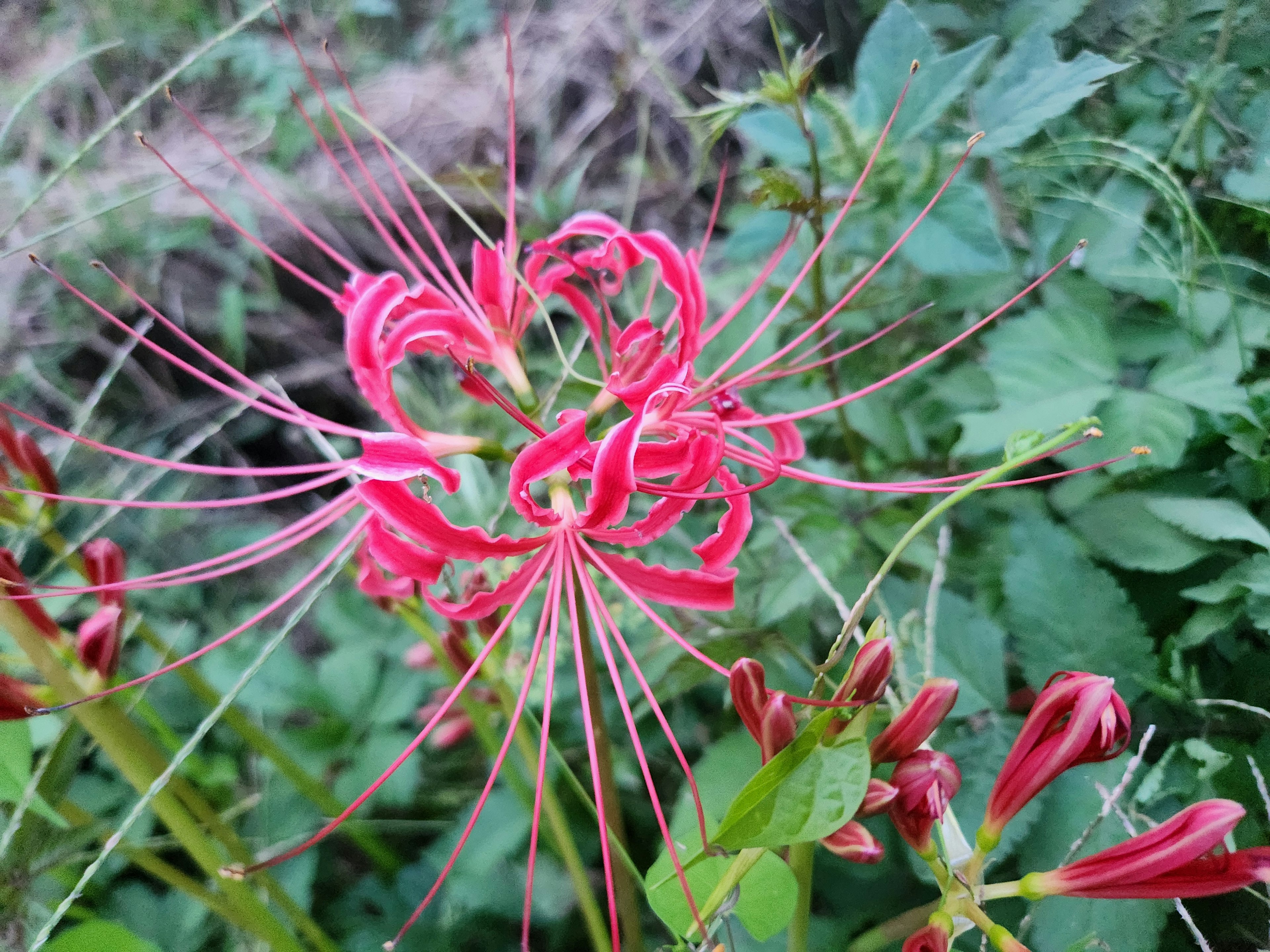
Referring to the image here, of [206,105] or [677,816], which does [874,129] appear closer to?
[677,816]

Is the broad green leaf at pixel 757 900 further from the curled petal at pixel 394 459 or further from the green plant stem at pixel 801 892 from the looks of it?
the curled petal at pixel 394 459

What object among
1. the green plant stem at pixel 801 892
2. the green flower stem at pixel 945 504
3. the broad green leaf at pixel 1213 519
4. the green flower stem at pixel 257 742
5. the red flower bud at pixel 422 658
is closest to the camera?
the green flower stem at pixel 945 504

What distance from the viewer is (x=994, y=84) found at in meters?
0.88

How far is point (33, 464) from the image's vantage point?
0.73 metres

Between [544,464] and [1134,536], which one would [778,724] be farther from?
[1134,536]

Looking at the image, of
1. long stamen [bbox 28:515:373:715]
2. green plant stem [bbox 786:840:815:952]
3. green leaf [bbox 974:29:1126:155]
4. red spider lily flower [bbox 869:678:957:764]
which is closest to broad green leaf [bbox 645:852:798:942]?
green plant stem [bbox 786:840:815:952]

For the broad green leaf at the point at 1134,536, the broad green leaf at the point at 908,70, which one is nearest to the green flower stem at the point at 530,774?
the broad green leaf at the point at 1134,536

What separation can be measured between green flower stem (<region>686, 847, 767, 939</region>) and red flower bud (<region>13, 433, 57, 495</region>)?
2.22ft

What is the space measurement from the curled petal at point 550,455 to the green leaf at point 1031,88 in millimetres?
589

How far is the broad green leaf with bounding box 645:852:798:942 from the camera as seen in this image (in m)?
0.57

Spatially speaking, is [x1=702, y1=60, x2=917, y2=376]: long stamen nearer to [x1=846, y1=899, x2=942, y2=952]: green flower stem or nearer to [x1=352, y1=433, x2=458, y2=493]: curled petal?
[x1=352, y1=433, x2=458, y2=493]: curled petal

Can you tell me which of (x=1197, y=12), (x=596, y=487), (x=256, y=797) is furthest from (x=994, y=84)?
(x=256, y=797)

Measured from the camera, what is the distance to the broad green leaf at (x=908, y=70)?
2.81ft

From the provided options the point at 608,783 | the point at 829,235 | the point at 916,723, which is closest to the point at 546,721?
the point at 608,783
